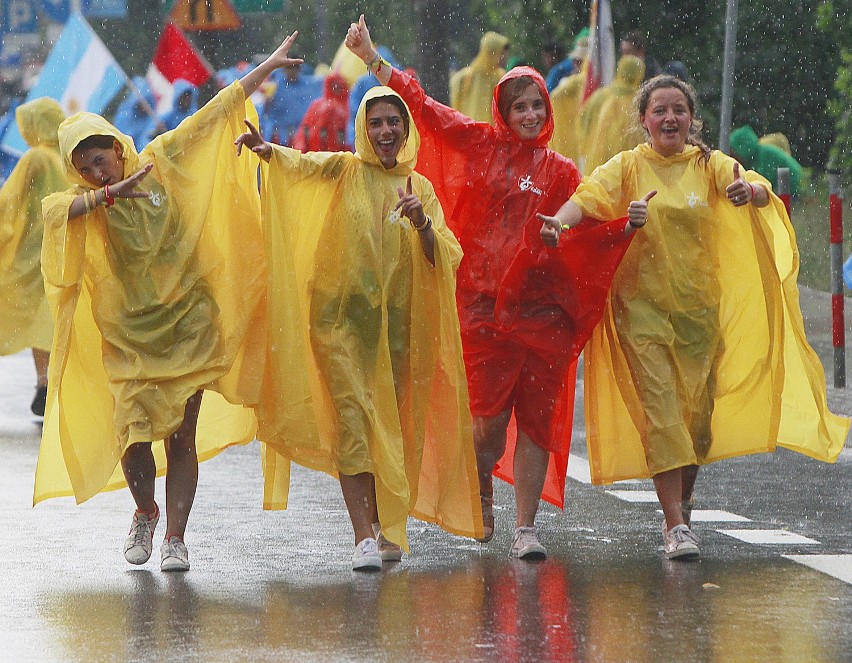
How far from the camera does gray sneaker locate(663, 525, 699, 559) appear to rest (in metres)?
7.46

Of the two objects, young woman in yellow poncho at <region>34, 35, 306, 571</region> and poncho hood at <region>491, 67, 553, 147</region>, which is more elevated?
poncho hood at <region>491, 67, 553, 147</region>

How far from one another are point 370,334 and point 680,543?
1.44 m

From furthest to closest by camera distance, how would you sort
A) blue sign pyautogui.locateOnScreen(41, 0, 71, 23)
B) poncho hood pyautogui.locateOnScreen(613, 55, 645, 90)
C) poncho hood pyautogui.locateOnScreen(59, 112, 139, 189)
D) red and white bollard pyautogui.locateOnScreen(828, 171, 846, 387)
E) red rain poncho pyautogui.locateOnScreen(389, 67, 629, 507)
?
blue sign pyautogui.locateOnScreen(41, 0, 71, 23) < poncho hood pyautogui.locateOnScreen(613, 55, 645, 90) < red and white bollard pyautogui.locateOnScreen(828, 171, 846, 387) < red rain poncho pyautogui.locateOnScreen(389, 67, 629, 507) < poncho hood pyautogui.locateOnScreen(59, 112, 139, 189)

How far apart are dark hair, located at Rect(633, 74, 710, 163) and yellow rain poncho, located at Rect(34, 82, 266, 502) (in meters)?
1.61

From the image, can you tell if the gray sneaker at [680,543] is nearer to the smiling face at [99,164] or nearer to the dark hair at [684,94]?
the dark hair at [684,94]

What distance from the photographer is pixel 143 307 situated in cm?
741

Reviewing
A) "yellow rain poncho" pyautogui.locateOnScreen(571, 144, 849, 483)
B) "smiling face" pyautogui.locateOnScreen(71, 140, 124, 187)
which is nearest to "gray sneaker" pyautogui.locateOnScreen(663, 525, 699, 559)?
"yellow rain poncho" pyautogui.locateOnScreen(571, 144, 849, 483)

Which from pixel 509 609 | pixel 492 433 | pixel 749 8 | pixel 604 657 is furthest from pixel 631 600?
pixel 749 8

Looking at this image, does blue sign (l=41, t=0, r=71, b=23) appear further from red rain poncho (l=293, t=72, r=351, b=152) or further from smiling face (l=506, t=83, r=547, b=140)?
smiling face (l=506, t=83, r=547, b=140)

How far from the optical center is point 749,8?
2703cm

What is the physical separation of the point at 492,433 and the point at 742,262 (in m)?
1.26

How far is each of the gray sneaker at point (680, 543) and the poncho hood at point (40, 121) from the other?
5.91 m

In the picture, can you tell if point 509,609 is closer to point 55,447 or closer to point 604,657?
point 604,657

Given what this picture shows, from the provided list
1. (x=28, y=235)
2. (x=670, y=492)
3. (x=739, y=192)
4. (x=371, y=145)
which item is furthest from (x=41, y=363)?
(x=739, y=192)
